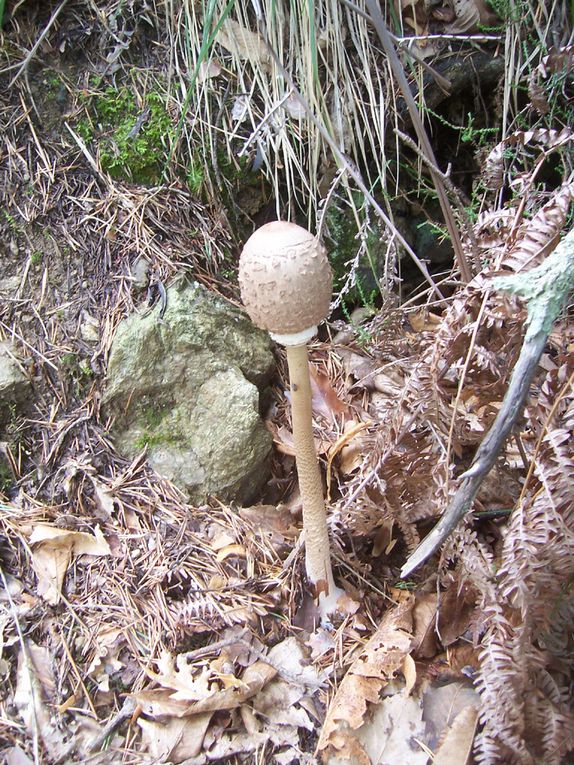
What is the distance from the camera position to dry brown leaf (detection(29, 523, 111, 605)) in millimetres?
2373

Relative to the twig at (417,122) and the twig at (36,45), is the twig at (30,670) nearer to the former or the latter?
the twig at (417,122)

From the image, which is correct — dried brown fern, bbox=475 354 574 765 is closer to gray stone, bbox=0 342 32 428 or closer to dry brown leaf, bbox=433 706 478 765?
dry brown leaf, bbox=433 706 478 765

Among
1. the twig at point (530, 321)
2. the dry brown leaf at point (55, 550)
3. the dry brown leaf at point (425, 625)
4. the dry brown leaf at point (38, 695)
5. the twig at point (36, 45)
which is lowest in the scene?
the dry brown leaf at point (425, 625)

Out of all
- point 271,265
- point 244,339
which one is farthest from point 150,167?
point 271,265

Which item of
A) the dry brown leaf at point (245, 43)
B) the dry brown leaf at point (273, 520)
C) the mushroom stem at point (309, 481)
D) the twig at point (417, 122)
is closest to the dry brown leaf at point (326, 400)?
the dry brown leaf at point (273, 520)

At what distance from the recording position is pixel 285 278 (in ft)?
5.76

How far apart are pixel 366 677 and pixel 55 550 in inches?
51.7

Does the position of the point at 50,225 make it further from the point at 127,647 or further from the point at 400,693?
the point at 400,693

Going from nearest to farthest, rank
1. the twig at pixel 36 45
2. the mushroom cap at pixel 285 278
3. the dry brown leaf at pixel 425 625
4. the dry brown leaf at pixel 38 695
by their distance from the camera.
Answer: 1. the mushroom cap at pixel 285 278
2. the dry brown leaf at pixel 38 695
3. the dry brown leaf at pixel 425 625
4. the twig at pixel 36 45

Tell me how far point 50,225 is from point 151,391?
96 cm

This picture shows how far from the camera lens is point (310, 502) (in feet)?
7.47

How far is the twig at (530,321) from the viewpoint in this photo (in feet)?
5.24

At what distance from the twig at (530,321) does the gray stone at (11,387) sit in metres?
1.97

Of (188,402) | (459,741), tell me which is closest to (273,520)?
(188,402)
